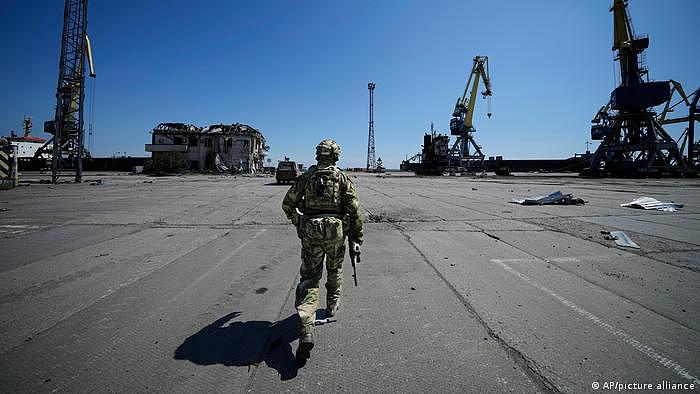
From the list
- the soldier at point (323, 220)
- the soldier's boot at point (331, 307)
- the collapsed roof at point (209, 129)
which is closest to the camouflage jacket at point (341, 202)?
the soldier at point (323, 220)

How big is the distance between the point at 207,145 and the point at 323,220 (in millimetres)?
64009

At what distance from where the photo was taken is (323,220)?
8.83 ft

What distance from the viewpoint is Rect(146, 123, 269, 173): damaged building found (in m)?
56.6

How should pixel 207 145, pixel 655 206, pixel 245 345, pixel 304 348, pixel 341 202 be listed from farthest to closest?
pixel 207 145 < pixel 655 206 < pixel 341 202 < pixel 245 345 < pixel 304 348

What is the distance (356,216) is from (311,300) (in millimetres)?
901

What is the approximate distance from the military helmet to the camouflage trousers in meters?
0.86

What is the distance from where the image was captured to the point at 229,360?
223cm

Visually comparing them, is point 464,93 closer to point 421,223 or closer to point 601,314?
point 421,223

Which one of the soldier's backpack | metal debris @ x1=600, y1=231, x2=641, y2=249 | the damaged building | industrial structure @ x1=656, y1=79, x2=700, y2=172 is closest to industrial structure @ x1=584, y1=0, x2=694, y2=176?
industrial structure @ x1=656, y1=79, x2=700, y2=172

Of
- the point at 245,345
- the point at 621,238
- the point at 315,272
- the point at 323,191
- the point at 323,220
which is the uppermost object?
the point at 323,191

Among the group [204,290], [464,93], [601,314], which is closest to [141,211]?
[204,290]

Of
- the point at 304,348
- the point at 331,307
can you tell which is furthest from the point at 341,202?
the point at 304,348

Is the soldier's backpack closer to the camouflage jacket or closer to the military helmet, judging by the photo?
the camouflage jacket

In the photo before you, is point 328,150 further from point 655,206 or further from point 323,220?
point 655,206
